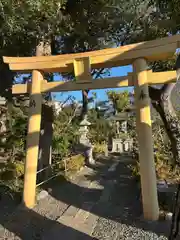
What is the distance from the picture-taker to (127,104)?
24109 mm

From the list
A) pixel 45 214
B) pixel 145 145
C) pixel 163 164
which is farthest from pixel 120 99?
pixel 45 214

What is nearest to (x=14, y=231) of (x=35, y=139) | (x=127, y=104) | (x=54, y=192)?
(x=35, y=139)

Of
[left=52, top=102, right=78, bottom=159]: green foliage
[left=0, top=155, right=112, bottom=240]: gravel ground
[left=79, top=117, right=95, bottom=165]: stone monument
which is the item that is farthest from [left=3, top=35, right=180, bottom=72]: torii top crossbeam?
[left=79, top=117, right=95, bottom=165]: stone monument

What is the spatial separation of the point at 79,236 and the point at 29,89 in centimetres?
326

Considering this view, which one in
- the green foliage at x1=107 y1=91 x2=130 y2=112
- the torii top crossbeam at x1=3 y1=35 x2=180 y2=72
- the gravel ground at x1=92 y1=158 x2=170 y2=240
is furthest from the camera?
the green foliage at x1=107 y1=91 x2=130 y2=112

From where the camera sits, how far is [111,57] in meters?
5.44

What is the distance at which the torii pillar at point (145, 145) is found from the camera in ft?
16.1

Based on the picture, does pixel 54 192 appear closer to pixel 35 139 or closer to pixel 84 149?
pixel 35 139

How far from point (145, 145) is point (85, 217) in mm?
1687

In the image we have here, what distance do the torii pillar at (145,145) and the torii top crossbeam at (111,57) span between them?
0.20 m

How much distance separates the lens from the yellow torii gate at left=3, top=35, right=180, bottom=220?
197 inches

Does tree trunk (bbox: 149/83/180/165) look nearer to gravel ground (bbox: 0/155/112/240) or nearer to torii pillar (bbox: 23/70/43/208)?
gravel ground (bbox: 0/155/112/240)

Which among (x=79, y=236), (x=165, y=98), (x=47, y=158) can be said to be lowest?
(x=79, y=236)

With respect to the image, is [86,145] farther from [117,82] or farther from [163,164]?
[117,82]
